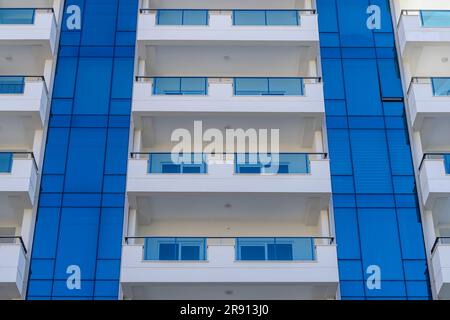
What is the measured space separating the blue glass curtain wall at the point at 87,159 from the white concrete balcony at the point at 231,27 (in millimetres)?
902

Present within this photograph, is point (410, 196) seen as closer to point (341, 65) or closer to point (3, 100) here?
point (341, 65)

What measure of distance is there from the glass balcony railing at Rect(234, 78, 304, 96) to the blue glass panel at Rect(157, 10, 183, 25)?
12.8 feet

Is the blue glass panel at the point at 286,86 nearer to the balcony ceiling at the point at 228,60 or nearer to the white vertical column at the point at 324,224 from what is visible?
the balcony ceiling at the point at 228,60

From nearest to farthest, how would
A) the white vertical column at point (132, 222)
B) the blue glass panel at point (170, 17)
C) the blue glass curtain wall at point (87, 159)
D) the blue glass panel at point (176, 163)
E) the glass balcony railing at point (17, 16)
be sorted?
the blue glass curtain wall at point (87, 159)
the white vertical column at point (132, 222)
the blue glass panel at point (176, 163)
the glass balcony railing at point (17, 16)
the blue glass panel at point (170, 17)

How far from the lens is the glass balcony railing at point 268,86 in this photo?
2830 centimetres

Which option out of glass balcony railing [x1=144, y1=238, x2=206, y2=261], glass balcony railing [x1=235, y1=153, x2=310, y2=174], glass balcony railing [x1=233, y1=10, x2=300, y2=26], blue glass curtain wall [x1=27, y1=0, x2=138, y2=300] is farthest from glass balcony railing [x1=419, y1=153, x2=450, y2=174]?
blue glass curtain wall [x1=27, y1=0, x2=138, y2=300]

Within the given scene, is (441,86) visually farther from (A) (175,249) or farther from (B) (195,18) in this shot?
(A) (175,249)

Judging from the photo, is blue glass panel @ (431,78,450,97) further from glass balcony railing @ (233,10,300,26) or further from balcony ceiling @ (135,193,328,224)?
glass balcony railing @ (233,10,300,26)

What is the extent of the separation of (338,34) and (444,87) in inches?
184

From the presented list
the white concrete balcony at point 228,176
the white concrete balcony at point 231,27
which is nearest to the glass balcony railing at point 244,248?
the white concrete balcony at point 228,176

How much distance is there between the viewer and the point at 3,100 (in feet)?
89.2

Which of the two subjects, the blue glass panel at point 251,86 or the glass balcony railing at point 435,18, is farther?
the glass balcony railing at point 435,18

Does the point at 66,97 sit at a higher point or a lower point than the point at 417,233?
higher
